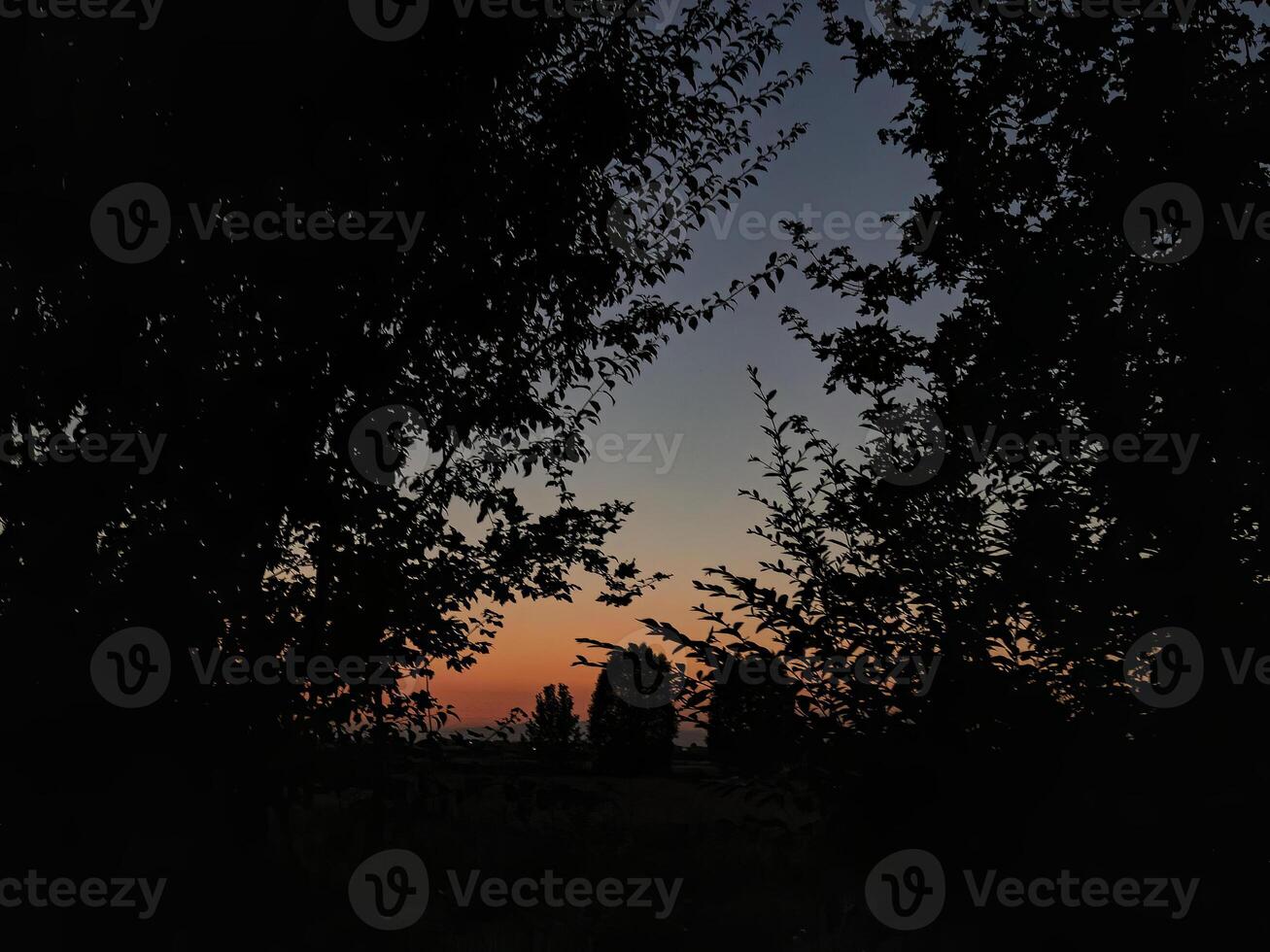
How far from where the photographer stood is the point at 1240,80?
5742 mm

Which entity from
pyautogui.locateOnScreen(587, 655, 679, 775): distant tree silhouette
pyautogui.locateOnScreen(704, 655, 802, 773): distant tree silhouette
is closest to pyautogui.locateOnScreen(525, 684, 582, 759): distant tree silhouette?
pyautogui.locateOnScreen(587, 655, 679, 775): distant tree silhouette

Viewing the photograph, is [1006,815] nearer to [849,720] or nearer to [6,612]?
[849,720]

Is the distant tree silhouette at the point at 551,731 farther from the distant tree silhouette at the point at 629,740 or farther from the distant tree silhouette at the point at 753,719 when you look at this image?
the distant tree silhouette at the point at 753,719

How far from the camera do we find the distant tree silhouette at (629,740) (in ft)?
22.2

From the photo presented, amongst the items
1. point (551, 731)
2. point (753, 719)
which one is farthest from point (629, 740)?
point (753, 719)

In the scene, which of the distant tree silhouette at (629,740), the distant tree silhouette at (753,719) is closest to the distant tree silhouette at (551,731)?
the distant tree silhouette at (629,740)

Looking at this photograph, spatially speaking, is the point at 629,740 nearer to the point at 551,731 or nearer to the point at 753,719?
the point at 551,731

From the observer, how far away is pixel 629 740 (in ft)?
25.6

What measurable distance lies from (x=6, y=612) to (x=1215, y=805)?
245 inches

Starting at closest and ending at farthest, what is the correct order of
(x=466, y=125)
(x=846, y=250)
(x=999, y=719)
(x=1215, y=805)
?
(x=1215, y=805) < (x=999, y=719) < (x=466, y=125) < (x=846, y=250)

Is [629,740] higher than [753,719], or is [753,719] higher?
[753,719]

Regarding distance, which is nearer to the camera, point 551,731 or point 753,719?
point 753,719

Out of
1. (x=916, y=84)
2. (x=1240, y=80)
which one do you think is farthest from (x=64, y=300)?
(x=1240, y=80)

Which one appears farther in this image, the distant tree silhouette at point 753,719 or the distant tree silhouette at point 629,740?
the distant tree silhouette at point 629,740
